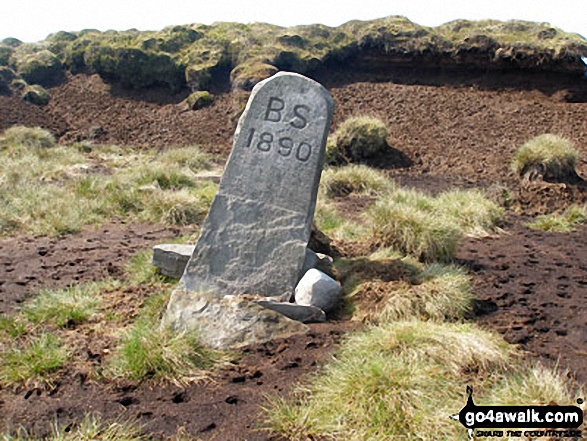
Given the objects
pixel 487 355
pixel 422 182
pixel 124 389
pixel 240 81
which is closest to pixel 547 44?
pixel 422 182

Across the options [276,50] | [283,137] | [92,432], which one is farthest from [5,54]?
[92,432]

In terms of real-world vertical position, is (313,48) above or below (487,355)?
above

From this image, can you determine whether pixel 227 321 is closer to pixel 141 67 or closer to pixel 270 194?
pixel 270 194

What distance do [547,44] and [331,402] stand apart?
14496 mm

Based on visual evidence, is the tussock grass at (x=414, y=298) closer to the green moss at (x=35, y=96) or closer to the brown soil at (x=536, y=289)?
the brown soil at (x=536, y=289)

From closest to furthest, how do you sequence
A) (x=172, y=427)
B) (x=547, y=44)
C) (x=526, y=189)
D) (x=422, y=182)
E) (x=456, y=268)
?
(x=172, y=427) → (x=456, y=268) → (x=526, y=189) → (x=422, y=182) → (x=547, y=44)

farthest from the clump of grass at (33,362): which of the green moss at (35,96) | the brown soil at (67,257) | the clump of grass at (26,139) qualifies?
the green moss at (35,96)

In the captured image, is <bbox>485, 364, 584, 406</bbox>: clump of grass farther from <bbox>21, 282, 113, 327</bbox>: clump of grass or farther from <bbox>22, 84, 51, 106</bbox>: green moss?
<bbox>22, 84, 51, 106</bbox>: green moss

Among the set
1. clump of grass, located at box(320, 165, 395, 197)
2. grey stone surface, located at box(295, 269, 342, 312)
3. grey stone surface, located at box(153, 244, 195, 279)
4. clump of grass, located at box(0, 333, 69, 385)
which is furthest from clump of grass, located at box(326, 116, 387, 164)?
clump of grass, located at box(0, 333, 69, 385)

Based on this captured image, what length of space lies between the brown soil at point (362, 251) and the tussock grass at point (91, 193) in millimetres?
484

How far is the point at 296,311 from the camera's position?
4.25 metres

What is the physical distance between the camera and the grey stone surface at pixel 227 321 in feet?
12.7

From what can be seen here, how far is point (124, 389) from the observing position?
3.22 meters

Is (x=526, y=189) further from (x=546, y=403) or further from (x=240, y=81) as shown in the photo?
(x=240, y=81)
